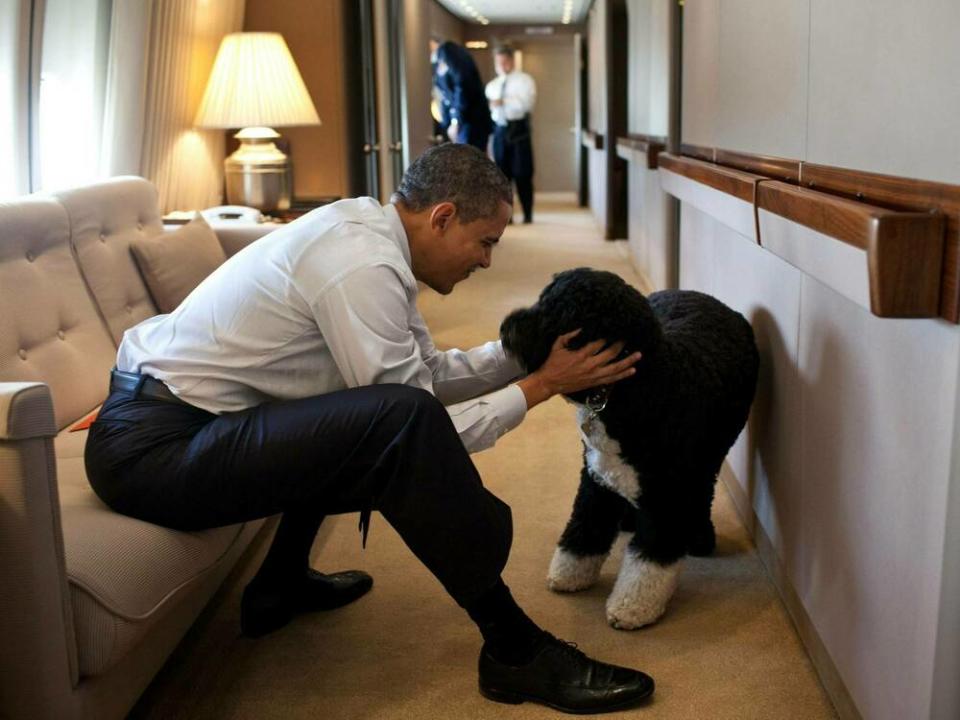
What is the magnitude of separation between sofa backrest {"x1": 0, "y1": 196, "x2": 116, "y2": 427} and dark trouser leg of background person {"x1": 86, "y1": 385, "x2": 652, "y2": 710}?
57cm

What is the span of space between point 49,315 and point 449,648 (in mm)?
1178

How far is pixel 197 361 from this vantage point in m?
1.80

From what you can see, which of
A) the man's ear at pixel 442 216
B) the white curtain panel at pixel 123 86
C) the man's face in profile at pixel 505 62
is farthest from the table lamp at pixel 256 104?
the man's face in profile at pixel 505 62

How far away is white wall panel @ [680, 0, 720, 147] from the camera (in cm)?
306

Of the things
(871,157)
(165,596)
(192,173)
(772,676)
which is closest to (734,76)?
(871,157)

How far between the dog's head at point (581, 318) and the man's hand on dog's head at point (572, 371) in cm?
2

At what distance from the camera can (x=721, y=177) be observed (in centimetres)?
244

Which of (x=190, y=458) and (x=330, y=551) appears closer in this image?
(x=190, y=458)

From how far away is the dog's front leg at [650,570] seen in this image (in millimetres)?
2104

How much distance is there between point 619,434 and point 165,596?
891 mm

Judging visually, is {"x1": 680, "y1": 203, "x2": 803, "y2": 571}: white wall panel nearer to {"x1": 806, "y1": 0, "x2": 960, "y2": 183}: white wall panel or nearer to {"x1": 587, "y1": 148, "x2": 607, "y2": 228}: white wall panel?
{"x1": 806, "y1": 0, "x2": 960, "y2": 183}: white wall panel

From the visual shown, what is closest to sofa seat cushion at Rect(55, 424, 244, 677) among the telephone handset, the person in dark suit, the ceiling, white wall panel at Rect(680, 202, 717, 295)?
white wall panel at Rect(680, 202, 717, 295)

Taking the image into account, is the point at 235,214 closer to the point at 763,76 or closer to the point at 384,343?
the point at 763,76

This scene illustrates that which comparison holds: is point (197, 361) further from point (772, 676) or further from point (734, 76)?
point (734, 76)
